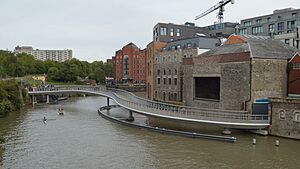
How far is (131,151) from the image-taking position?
26.1 m

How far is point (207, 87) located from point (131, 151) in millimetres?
18101

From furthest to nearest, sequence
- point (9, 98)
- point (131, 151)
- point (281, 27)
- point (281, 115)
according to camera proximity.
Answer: point (281, 27)
point (9, 98)
point (281, 115)
point (131, 151)

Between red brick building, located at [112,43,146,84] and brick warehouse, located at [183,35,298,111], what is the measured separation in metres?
58.4

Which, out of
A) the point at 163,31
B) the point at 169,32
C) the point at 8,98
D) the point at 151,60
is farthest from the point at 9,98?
the point at 169,32

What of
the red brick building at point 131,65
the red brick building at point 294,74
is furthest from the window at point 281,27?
the red brick building at point 131,65

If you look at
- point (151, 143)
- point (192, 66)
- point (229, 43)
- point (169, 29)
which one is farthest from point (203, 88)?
point (169, 29)

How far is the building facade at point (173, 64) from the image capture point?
46531 millimetres

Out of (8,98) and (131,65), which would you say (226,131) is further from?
(131,65)

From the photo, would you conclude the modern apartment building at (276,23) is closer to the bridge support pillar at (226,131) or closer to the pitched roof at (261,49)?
the pitched roof at (261,49)

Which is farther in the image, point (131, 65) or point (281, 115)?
point (131, 65)

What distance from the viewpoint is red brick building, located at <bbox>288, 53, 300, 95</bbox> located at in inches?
1295

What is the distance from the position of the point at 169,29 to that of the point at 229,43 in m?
24.6

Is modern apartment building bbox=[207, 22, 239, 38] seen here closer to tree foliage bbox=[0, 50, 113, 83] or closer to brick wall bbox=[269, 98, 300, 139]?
tree foliage bbox=[0, 50, 113, 83]

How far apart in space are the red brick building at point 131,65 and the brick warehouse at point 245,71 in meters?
58.4
